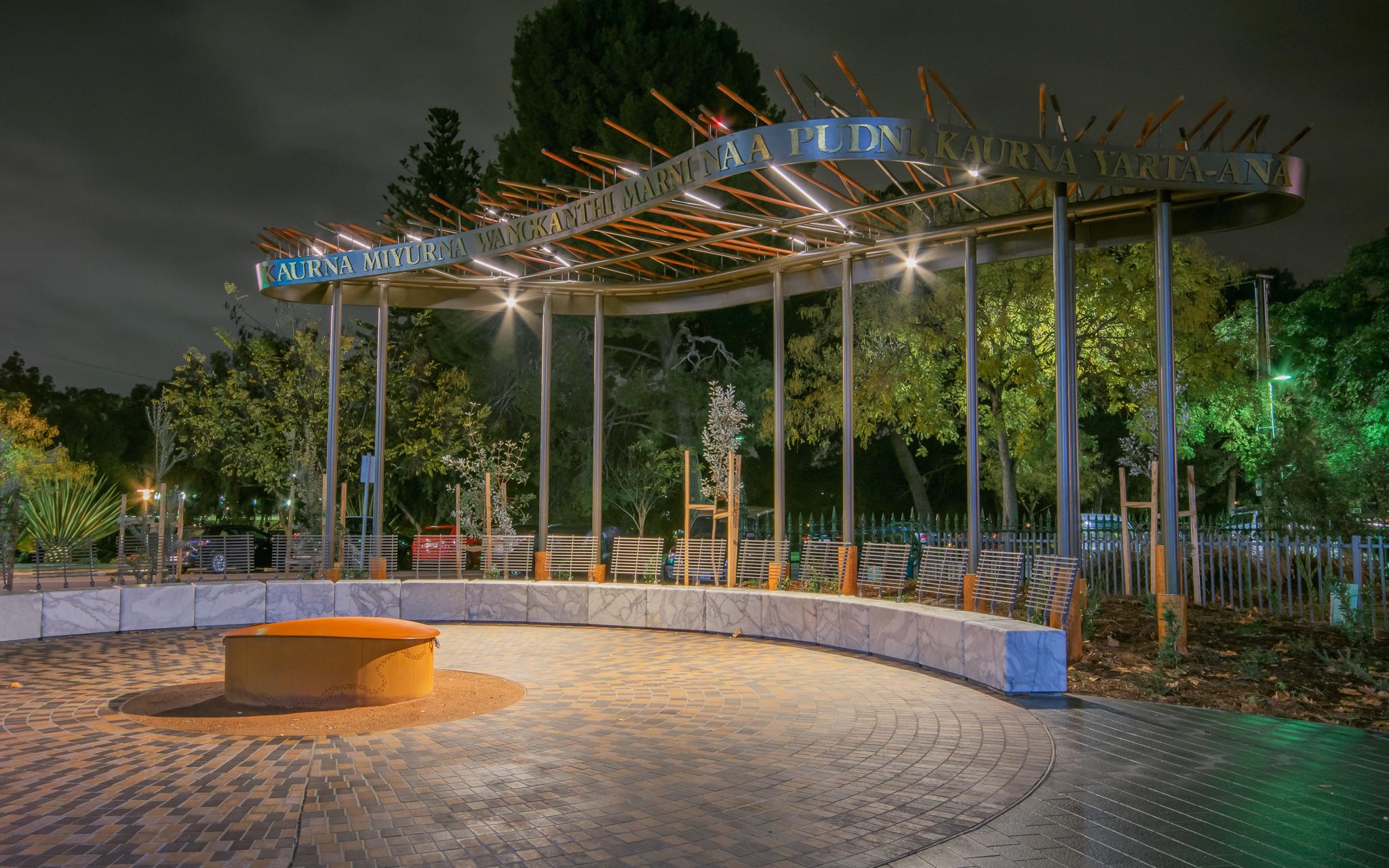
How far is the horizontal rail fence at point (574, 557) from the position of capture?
55.5 ft

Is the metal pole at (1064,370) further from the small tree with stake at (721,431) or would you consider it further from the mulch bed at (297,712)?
the small tree with stake at (721,431)

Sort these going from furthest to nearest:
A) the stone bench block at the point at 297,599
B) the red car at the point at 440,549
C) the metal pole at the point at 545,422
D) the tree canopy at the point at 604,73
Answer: the tree canopy at the point at 604,73 < the red car at the point at 440,549 < the metal pole at the point at 545,422 < the stone bench block at the point at 297,599

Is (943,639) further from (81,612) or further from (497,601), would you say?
(81,612)

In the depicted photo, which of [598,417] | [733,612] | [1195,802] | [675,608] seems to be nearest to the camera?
[1195,802]

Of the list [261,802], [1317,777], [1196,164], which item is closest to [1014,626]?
[1317,777]

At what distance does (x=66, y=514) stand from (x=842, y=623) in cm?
1867

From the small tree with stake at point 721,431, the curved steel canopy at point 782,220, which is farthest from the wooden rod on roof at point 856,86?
the small tree with stake at point 721,431

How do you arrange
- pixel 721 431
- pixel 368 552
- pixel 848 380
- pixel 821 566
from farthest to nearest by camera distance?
pixel 721 431 < pixel 368 552 < pixel 848 380 < pixel 821 566

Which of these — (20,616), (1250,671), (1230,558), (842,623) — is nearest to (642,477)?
(842,623)

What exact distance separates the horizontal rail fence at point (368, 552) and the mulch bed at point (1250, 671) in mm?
11726

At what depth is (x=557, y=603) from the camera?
15.1 meters

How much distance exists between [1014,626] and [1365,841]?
453cm

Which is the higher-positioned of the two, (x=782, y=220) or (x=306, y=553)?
(x=782, y=220)

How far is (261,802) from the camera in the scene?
5.55 metres
